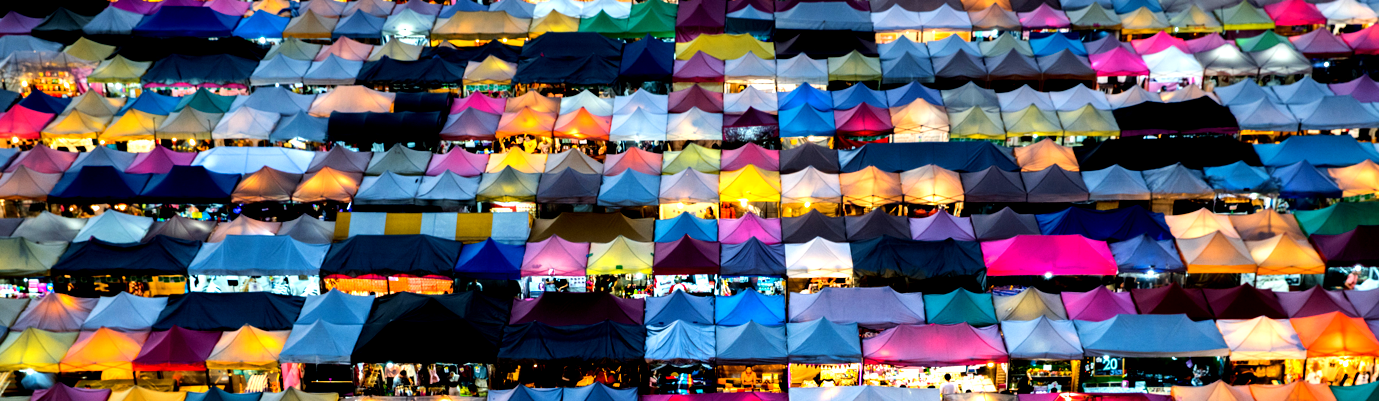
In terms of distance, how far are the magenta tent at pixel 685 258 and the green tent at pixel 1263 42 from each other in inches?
701

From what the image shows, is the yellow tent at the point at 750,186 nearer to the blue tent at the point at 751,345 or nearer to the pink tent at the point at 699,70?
the pink tent at the point at 699,70

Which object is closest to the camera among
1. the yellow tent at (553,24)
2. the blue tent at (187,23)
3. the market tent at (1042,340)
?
the market tent at (1042,340)

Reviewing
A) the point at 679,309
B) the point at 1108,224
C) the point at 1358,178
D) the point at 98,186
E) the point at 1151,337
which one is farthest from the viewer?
the point at 98,186

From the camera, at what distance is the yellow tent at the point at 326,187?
2764cm

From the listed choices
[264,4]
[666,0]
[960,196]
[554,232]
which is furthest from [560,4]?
[960,196]

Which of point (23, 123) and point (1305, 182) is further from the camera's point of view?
point (23, 123)

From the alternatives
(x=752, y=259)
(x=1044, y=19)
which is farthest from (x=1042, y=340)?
(x=1044, y=19)

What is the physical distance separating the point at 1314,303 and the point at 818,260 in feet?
30.9

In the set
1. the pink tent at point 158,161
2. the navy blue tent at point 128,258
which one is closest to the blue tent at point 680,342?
the navy blue tent at point 128,258

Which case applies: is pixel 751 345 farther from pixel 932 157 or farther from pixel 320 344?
pixel 932 157

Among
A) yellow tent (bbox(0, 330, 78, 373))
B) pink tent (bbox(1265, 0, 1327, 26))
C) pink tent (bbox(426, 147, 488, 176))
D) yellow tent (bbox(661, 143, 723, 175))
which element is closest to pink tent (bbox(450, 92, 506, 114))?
pink tent (bbox(426, 147, 488, 176))

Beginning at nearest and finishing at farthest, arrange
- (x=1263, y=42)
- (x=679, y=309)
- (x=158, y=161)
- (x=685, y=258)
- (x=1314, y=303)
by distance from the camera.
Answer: (x=1314, y=303), (x=679, y=309), (x=685, y=258), (x=158, y=161), (x=1263, y=42)

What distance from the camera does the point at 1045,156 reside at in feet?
93.9

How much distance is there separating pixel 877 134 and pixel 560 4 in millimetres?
11426
